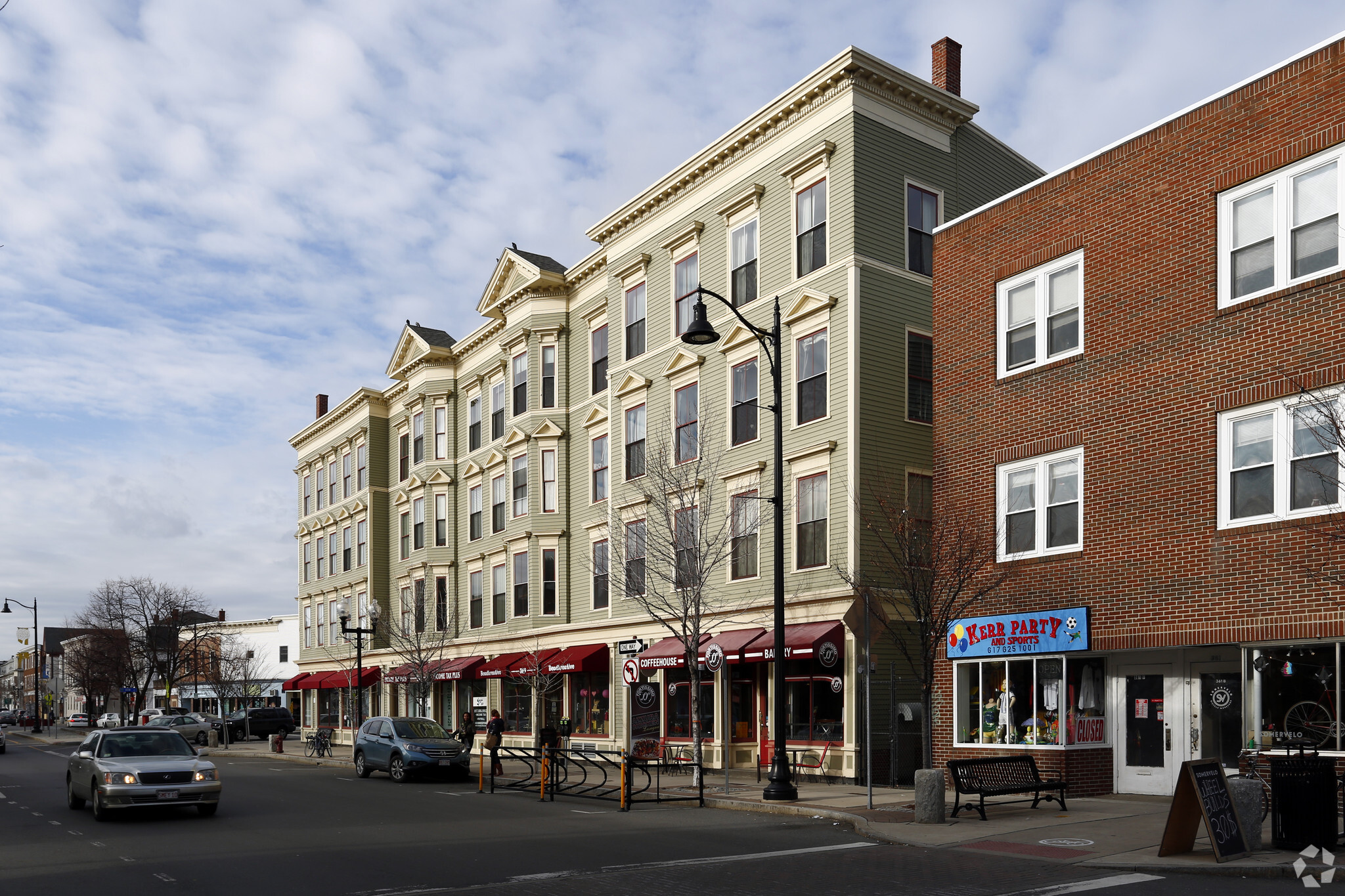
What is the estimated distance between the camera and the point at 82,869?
13508 mm

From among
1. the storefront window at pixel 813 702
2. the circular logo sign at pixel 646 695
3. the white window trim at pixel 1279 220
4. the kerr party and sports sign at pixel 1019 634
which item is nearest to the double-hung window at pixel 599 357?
the circular logo sign at pixel 646 695

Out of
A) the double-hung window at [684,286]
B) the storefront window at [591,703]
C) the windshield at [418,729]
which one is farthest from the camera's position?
the storefront window at [591,703]

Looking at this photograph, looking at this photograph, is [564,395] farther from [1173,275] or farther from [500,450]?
[1173,275]

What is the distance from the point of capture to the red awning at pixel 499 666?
38812 millimetres

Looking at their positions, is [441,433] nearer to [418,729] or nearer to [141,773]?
[418,729]

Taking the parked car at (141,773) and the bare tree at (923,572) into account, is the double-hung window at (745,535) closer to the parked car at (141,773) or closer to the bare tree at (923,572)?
the bare tree at (923,572)

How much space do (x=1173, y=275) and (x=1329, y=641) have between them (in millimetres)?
5853

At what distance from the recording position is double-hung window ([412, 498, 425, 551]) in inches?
1902

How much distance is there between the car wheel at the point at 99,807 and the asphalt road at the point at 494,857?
0.22m

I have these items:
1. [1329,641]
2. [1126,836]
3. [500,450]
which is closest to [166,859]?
[1126,836]

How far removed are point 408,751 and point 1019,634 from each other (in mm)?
15121

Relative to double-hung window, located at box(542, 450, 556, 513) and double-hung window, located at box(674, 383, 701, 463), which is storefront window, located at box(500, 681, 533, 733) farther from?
double-hung window, located at box(674, 383, 701, 463)

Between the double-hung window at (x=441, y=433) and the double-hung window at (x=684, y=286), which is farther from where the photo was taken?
the double-hung window at (x=441, y=433)

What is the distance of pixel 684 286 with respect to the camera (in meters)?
31.5
